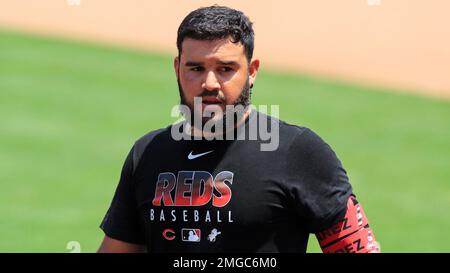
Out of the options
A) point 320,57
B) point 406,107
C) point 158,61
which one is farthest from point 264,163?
point 320,57

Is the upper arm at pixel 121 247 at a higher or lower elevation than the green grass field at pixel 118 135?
higher

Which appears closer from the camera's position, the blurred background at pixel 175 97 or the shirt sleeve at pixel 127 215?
the shirt sleeve at pixel 127 215

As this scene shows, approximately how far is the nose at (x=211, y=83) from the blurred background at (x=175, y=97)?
7583 millimetres

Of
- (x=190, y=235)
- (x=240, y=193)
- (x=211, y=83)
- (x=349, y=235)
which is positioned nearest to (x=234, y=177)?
(x=240, y=193)

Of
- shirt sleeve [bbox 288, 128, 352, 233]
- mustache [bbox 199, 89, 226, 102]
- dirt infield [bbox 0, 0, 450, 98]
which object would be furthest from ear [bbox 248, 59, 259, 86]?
dirt infield [bbox 0, 0, 450, 98]

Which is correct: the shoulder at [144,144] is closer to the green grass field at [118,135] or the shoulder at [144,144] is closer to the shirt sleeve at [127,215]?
the shirt sleeve at [127,215]

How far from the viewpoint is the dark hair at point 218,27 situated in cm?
476

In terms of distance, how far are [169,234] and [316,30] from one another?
20.3 meters

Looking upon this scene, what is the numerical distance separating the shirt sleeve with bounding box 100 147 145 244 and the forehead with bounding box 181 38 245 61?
2.21 ft

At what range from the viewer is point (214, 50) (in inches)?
187

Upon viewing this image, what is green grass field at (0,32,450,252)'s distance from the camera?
13.3 metres

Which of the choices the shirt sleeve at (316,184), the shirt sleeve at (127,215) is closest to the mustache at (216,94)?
the shirt sleeve at (316,184)

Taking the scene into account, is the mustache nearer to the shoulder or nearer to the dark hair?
the dark hair

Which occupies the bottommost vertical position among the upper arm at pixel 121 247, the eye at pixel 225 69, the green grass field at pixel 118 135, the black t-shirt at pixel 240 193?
the green grass field at pixel 118 135
